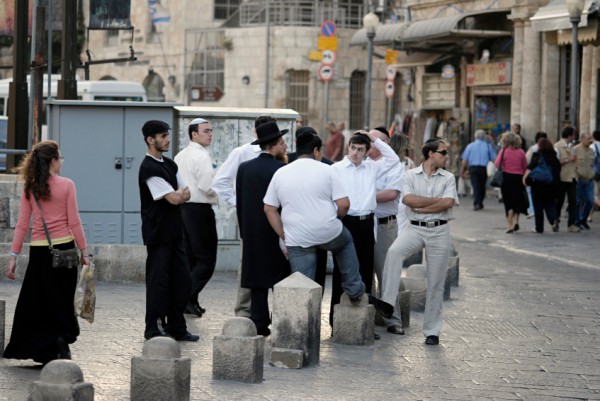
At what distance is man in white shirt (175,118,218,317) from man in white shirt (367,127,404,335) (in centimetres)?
143

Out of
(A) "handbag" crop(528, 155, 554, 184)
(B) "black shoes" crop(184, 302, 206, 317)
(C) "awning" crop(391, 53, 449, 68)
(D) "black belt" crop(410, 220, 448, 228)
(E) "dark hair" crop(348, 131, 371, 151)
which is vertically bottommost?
(B) "black shoes" crop(184, 302, 206, 317)

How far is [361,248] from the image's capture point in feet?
38.0

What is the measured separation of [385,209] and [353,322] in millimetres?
1491

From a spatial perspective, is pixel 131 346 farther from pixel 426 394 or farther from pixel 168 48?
pixel 168 48

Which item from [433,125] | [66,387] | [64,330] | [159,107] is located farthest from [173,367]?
[433,125]

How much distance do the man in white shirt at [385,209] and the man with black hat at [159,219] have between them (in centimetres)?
203

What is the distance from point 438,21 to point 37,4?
19498 mm

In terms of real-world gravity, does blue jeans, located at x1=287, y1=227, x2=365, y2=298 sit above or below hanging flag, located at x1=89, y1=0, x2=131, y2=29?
below

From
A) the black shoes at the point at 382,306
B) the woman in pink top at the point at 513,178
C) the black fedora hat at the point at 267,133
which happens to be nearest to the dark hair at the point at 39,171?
the black fedora hat at the point at 267,133

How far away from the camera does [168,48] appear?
5809cm

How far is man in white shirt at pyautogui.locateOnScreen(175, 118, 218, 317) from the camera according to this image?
485 inches

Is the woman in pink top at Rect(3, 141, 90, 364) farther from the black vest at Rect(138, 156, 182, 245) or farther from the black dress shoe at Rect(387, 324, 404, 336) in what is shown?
the black dress shoe at Rect(387, 324, 404, 336)

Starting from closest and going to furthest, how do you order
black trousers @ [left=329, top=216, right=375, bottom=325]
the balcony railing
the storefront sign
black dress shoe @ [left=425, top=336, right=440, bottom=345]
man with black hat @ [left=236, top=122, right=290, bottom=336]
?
man with black hat @ [left=236, top=122, right=290, bottom=336]
black dress shoe @ [left=425, top=336, right=440, bottom=345]
black trousers @ [left=329, top=216, right=375, bottom=325]
the storefront sign
the balcony railing

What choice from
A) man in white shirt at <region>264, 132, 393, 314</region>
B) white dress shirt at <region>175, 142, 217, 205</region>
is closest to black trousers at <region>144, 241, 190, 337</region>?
man in white shirt at <region>264, 132, 393, 314</region>
